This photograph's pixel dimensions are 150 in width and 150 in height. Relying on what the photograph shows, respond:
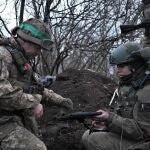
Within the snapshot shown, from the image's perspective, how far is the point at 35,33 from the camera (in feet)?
18.3

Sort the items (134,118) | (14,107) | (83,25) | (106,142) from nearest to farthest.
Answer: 1. (14,107)
2. (134,118)
3. (106,142)
4. (83,25)

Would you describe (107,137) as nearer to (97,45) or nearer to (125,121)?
(125,121)

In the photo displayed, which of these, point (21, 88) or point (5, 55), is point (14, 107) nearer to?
point (21, 88)

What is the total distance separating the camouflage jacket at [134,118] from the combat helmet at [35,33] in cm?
117

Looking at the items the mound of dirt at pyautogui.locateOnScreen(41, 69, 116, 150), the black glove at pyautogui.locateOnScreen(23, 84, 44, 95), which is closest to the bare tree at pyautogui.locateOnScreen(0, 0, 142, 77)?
the mound of dirt at pyautogui.locateOnScreen(41, 69, 116, 150)

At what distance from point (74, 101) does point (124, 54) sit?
7.32 feet

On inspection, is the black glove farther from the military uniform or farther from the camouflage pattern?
the camouflage pattern

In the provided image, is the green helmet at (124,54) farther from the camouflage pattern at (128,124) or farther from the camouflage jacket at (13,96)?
the camouflage jacket at (13,96)

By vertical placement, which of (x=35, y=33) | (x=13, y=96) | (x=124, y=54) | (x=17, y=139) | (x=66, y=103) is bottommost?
(x=17, y=139)

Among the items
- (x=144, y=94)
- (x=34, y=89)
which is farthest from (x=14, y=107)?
(x=144, y=94)

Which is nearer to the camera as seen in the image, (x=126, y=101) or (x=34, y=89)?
(x=34, y=89)

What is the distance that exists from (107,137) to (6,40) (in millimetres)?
1741

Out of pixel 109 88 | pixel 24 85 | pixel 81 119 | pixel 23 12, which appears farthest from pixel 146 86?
pixel 23 12

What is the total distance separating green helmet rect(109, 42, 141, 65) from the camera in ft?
19.6
